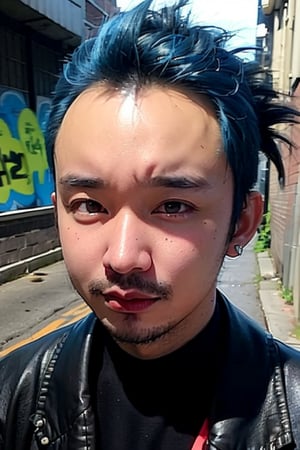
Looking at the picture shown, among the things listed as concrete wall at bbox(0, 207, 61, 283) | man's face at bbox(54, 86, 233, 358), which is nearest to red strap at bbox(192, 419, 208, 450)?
man's face at bbox(54, 86, 233, 358)

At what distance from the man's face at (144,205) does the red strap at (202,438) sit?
0.22m

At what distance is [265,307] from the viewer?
6.24m

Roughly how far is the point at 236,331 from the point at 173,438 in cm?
28

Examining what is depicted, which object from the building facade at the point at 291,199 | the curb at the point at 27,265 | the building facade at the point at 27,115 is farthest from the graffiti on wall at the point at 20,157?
the building facade at the point at 291,199

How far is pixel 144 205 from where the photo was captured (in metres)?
1.00

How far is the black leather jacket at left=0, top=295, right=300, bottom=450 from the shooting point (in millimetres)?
1055

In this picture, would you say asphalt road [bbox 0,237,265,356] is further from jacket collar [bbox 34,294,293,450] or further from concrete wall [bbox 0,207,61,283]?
jacket collar [bbox 34,294,293,450]

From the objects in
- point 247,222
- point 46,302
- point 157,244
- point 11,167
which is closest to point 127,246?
point 157,244

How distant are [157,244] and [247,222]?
312 mm

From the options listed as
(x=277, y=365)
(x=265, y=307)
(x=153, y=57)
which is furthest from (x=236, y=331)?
(x=265, y=307)

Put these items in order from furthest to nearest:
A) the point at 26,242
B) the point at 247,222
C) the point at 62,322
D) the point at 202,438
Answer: the point at 26,242 < the point at 62,322 < the point at 247,222 < the point at 202,438

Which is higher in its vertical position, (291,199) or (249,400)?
(249,400)

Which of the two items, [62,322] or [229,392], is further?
[62,322]

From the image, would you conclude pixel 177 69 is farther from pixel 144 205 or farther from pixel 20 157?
pixel 20 157
